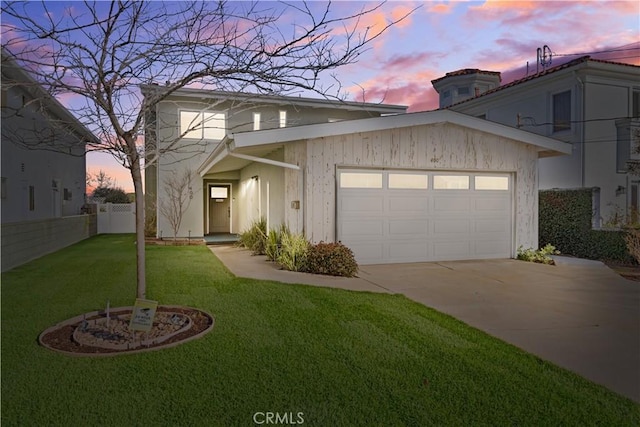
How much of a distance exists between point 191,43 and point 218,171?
467 inches

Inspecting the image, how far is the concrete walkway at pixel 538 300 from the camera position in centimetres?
425

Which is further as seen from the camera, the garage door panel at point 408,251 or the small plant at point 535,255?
the small plant at point 535,255

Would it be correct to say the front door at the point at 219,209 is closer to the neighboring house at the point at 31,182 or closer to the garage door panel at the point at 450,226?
the neighboring house at the point at 31,182

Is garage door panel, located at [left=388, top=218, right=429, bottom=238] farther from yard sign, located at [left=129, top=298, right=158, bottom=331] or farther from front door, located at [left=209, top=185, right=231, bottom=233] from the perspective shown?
front door, located at [left=209, top=185, right=231, bottom=233]

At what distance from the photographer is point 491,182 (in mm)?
11055

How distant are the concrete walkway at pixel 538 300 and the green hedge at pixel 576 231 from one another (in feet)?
4.04

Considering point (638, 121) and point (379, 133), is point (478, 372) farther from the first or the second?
point (638, 121)

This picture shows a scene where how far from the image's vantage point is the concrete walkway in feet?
14.0

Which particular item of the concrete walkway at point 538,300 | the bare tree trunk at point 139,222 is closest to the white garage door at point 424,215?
the concrete walkway at point 538,300

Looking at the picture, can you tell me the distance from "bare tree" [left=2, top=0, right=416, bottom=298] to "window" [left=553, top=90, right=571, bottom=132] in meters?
13.6

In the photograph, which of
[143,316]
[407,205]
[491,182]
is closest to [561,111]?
[491,182]

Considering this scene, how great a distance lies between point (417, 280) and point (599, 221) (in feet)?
32.2

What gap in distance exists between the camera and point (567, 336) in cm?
486

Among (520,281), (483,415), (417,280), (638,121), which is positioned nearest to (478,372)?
(483,415)
